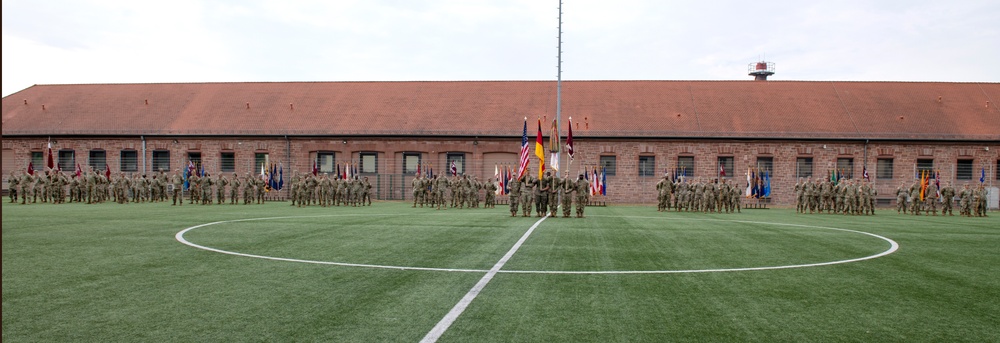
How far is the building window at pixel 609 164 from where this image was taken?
41487mm

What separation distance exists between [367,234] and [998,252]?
41.0 feet

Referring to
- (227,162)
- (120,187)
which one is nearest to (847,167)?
(227,162)

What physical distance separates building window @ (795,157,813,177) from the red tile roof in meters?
1.35

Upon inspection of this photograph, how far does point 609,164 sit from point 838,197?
13468mm

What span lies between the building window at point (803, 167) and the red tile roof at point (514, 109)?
4.43ft

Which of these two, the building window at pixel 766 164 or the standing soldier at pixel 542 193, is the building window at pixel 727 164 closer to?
the building window at pixel 766 164

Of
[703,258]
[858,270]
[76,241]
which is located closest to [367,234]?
[76,241]

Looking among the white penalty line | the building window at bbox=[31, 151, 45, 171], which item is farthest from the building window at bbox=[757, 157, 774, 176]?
the building window at bbox=[31, 151, 45, 171]

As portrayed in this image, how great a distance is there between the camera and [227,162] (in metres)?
43.8

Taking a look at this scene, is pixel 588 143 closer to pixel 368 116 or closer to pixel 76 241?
pixel 368 116

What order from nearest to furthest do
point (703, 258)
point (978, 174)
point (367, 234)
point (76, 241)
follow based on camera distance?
point (703, 258) < point (76, 241) < point (367, 234) < point (978, 174)

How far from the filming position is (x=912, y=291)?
871 cm

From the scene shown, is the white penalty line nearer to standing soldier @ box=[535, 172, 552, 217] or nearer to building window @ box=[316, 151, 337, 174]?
standing soldier @ box=[535, 172, 552, 217]

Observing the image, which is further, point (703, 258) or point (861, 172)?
point (861, 172)
